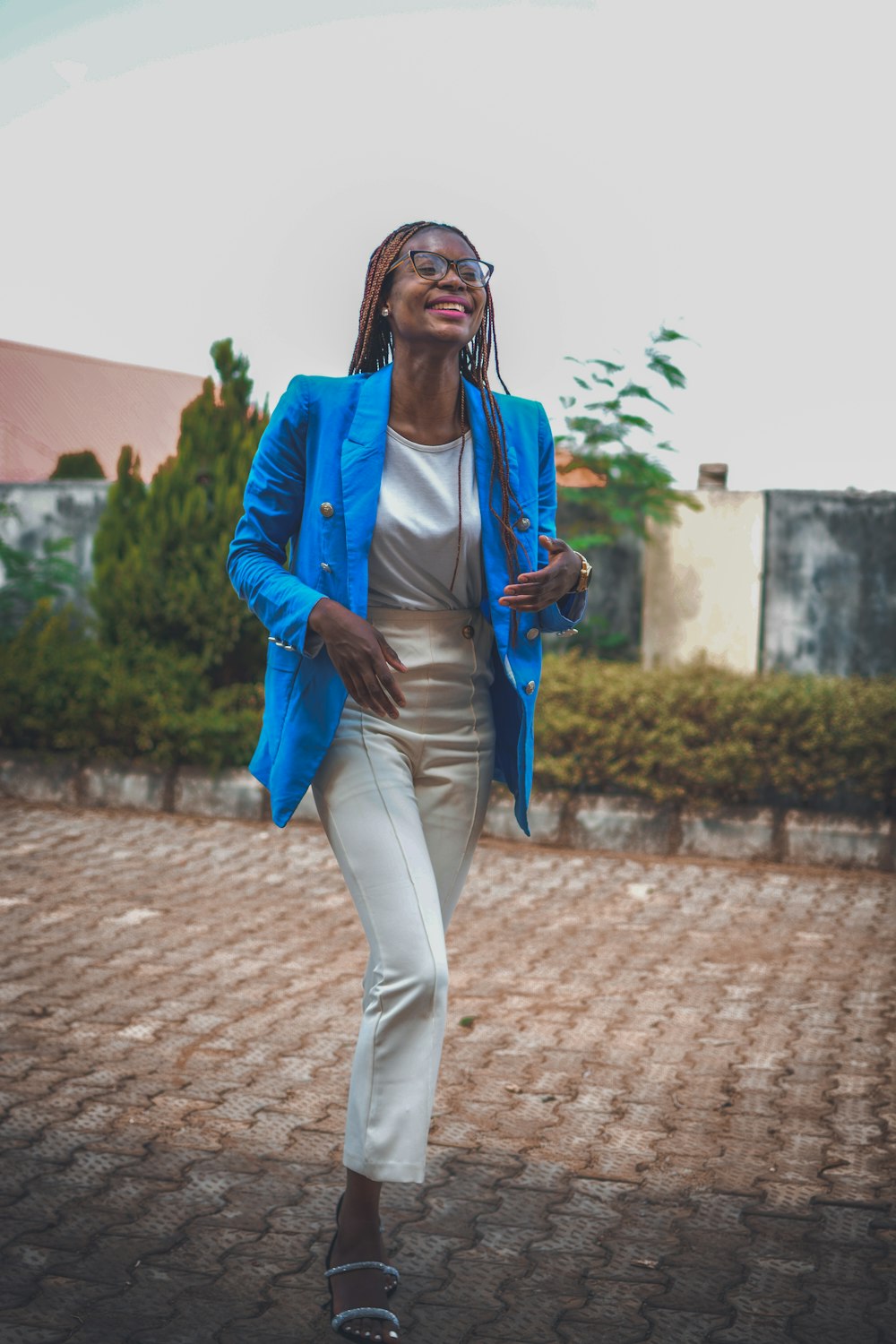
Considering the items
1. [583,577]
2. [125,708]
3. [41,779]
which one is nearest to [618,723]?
[125,708]

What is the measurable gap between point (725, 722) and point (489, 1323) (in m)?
5.91

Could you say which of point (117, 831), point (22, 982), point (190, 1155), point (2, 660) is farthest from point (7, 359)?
point (190, 1155)

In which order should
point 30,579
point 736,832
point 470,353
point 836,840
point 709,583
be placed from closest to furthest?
point 470,353 → point 836,840 → point 736,832 → point 709,583 → point 30,579

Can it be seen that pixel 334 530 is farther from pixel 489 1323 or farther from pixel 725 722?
pixel 725 722

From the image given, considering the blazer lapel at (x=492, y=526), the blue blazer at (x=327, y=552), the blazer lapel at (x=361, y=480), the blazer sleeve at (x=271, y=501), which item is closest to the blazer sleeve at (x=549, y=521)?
the blue blazer at (x=327, y=552)

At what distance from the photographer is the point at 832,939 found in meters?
6.65

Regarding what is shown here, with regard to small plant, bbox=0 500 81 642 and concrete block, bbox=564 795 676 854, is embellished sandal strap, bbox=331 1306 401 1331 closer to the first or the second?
concrete block, bbox=564 795 676 854

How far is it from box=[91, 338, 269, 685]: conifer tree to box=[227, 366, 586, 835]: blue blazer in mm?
6438

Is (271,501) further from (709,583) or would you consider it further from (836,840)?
(709,583)

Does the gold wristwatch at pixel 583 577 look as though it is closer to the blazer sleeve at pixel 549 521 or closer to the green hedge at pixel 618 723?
the blazer sleeve at pixel 549 521

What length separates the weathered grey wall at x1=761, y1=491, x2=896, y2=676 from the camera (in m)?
10.2

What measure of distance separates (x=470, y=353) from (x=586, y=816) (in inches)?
222

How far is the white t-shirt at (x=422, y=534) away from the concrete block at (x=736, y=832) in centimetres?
575

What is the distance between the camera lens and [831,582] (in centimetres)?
1031
